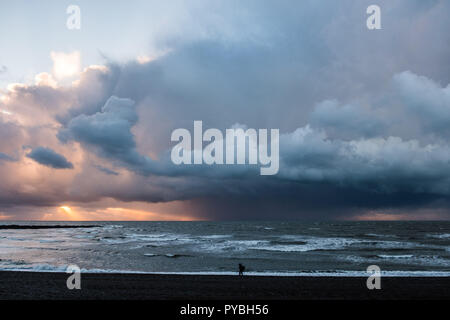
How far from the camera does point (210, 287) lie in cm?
1672

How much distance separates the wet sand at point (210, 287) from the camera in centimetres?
1485

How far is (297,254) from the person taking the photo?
3562 centimetres

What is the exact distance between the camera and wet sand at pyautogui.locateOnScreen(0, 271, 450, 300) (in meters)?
14.9
